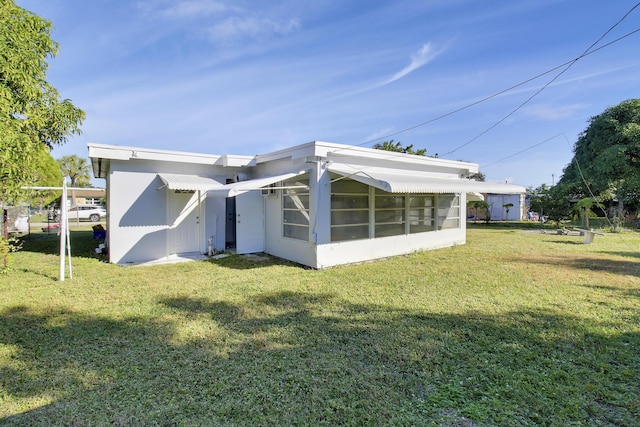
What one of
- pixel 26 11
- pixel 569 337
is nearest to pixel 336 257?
pixel 569 337

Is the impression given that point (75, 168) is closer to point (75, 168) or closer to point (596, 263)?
point (75, 168)

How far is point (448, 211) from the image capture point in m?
15.9

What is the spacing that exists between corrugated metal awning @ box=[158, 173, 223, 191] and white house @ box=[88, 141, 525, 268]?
0.13 feet

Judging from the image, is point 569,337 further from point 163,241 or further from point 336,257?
point 163,241

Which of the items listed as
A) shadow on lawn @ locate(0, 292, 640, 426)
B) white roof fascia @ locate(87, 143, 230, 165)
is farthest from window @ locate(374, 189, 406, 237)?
shadow on lawn @ locate(0, 292, 640, 426)

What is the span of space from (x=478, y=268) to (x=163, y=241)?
1158cm

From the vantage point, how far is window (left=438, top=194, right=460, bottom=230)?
15.4 m

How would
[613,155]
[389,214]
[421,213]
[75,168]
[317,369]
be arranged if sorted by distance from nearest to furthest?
[317,369] < [389,214] < [421,213] < [613,155] < [75,168]

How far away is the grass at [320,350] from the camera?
354 centimetres

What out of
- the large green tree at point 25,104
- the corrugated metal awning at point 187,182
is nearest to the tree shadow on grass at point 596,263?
the corrugated metal awning at point 187,182

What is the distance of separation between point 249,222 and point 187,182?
9.41 feet

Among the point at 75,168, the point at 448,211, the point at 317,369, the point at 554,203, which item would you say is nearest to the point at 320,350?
the point at 317,369

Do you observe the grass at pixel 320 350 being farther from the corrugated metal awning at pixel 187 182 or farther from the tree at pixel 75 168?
the tree at pixel 75 168

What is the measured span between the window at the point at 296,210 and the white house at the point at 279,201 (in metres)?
0.04
